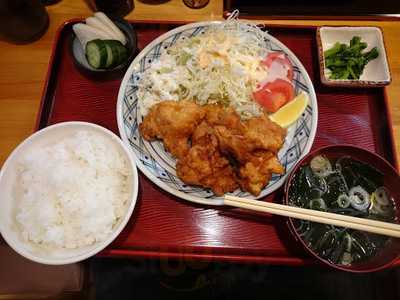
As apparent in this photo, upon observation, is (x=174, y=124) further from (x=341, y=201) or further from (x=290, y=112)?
(x=341, y=201)

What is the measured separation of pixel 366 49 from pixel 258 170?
135 cm

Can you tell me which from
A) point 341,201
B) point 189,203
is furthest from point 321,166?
point 189,203

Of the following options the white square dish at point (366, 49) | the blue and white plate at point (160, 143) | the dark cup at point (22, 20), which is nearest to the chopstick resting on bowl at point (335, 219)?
the blue and white plate at point (160, 143)

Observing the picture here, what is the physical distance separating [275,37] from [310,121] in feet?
2.68

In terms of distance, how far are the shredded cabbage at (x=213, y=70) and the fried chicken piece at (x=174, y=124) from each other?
22 cm

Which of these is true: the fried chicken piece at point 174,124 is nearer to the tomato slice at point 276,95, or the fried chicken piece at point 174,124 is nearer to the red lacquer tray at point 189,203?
the red lacquer tray at point 189,203

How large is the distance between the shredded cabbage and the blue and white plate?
0.06 meters

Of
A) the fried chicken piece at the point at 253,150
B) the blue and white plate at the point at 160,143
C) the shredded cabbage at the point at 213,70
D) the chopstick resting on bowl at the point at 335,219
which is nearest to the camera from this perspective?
the chopstick resting on bowl at the point at 335,219

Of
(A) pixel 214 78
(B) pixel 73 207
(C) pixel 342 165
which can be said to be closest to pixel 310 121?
(C) pixel 342 165

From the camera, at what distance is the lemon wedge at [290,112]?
2361mm

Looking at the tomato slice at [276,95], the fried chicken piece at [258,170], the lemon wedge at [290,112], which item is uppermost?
the tomato slice at [276,95]

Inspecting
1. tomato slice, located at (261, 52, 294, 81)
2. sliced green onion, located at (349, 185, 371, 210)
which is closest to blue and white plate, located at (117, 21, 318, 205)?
tomato slice, located at (261, 52, 294, 81)

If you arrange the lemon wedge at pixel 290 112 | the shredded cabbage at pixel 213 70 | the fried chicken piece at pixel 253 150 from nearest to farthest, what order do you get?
the fried chicken piece at pixel 253 150 → the lemon wedge at pixel 290 112 → the shredded cabbage at pixel 213 70

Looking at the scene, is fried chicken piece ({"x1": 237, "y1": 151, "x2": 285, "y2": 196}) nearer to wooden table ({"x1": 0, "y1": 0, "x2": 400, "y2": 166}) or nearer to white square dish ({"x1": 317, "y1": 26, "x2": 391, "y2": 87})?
white square dish ({"x1": 317, "y1": 26, "x2": 391, "y2": 87})
